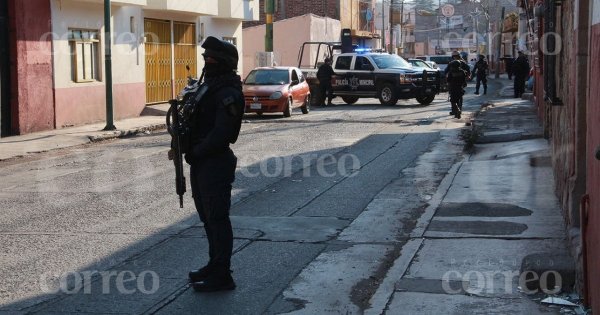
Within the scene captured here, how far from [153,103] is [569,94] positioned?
75.9 ft

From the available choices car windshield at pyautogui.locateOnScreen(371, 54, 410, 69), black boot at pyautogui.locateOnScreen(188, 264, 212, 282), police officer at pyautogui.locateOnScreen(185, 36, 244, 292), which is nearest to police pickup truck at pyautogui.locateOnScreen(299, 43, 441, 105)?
car windshield at pyautogui.locateOnScreen(371, 54, 410, 69)

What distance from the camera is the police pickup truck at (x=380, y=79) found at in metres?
33.1

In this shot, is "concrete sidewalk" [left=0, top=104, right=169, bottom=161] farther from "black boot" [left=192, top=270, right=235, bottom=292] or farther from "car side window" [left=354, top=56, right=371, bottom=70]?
"black boot" [left=192, top=270, right=235, bottom=292]

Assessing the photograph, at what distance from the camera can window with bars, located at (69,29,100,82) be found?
25.3m

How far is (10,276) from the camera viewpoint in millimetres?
7914

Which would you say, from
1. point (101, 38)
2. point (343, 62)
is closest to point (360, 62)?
point (343, 62)

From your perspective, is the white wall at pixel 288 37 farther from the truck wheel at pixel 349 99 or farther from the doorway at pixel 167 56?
the doorway at pixel 167 56

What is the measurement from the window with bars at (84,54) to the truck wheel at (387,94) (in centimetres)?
1119

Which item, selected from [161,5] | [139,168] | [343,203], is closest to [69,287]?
[343,203]

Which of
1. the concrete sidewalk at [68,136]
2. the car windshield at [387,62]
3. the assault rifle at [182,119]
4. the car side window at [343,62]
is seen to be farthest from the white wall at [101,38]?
the assault rifle at [182,119]

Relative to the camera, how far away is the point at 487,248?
29.3ft

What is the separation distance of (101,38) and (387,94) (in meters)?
11.3

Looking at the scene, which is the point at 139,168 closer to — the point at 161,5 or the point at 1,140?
the point at 1,140

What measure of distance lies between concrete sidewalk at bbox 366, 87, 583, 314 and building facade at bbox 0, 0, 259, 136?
39.6 feet
